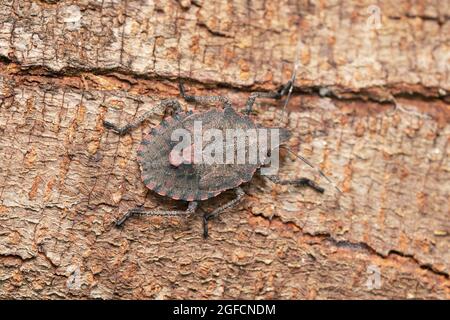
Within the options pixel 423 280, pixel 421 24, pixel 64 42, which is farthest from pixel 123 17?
pixel 423 280

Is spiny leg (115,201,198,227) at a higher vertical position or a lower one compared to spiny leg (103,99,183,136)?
lower

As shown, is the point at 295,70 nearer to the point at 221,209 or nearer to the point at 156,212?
the point at 221,209

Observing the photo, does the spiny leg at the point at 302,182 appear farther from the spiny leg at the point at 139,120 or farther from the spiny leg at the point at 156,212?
the spiny leg at the point at 139,120

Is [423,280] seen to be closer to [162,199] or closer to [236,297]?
[236,297]

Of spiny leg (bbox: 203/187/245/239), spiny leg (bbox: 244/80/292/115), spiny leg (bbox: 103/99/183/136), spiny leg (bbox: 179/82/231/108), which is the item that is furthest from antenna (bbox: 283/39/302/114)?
spiny leg (bbox: 103/99/183/136)

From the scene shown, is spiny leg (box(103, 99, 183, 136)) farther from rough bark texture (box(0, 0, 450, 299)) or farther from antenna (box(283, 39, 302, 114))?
antenna (box(283, 39, 302, 114))

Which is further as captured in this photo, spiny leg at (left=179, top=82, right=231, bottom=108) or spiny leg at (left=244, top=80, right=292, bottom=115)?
spiny leg at (left=244, top=80, right=292, bottom=115)

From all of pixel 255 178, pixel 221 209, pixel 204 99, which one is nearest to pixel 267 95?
pixel 204 99

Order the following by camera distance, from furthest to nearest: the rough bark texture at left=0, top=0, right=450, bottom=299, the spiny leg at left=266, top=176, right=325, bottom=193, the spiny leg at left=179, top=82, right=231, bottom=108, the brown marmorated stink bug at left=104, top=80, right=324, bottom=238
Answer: the spiny leg at left=266, top=176, right=325, bottom=193
the spiny leg at left=179, top=82, right=231, bottom=108
the brown marmorated stink bug at left=104, top=80, right=324, bottom=238
the rough bark texture at left=0, top=0, right=450, bottom=299
